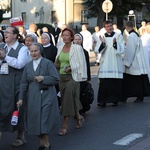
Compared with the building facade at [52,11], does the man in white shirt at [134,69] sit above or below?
below

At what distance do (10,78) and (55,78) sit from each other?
705mm

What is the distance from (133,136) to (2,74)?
8.19 ft

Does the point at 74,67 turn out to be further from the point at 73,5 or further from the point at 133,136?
the point at 73,5

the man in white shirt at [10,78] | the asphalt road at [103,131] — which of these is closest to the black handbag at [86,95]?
the asphalt road at [103,131]

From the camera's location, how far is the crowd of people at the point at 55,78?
6324 millimetres

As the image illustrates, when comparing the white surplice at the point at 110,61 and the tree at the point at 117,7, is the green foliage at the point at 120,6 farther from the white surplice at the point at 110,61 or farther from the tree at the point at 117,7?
the white surplice at the point at 110,61

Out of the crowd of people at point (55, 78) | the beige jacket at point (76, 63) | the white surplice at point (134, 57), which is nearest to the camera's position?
the crowd of people at point (55, 78)

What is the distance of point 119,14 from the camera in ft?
153

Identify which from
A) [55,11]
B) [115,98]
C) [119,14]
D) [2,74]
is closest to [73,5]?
[55,11]

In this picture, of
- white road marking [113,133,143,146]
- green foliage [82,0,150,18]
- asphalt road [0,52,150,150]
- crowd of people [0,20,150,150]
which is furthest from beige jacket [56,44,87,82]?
green foliage [82,0,150,18]

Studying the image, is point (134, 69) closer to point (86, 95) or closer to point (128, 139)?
point (86, 95)

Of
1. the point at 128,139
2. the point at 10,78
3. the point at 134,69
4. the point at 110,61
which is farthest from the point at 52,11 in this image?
the point at 10,78

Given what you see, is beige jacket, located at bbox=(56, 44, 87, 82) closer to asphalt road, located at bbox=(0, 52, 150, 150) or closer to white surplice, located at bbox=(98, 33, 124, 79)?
asphalt road, located at bbox=(0, 52, 150, 150)

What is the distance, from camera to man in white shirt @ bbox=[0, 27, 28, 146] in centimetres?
658
